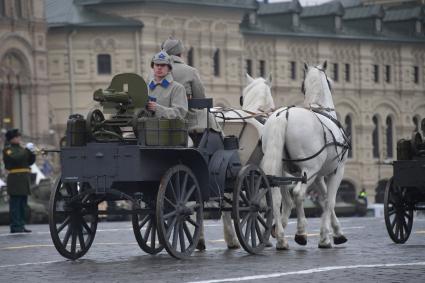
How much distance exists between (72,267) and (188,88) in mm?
2657

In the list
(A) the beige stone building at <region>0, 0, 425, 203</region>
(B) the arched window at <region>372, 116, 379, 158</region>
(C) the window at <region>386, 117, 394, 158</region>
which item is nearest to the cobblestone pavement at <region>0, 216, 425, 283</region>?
(A) the beige stone building at <region>0, 0, 425, 203</region>

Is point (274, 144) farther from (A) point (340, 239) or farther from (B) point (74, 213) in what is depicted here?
(B) point (74, 213)

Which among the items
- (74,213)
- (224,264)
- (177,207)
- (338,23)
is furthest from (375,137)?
(224,264)

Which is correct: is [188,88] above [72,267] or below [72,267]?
above

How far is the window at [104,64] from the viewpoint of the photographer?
2921 inches

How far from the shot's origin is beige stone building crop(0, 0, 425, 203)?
241 ft

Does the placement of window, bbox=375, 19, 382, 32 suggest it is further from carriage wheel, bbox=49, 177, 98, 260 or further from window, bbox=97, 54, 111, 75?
carriage wheel, bbox=49, 177, 98, 260

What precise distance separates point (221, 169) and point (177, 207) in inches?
34.5

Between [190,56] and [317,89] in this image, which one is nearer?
[317,89]

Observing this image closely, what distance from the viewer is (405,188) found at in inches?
704

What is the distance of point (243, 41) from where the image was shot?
269ft

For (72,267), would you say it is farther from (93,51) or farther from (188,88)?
(93,51)

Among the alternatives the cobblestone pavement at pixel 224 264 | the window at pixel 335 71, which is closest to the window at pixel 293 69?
the window at pixel 335 71

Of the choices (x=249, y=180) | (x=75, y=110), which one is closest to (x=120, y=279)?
(x=249, y=180)
